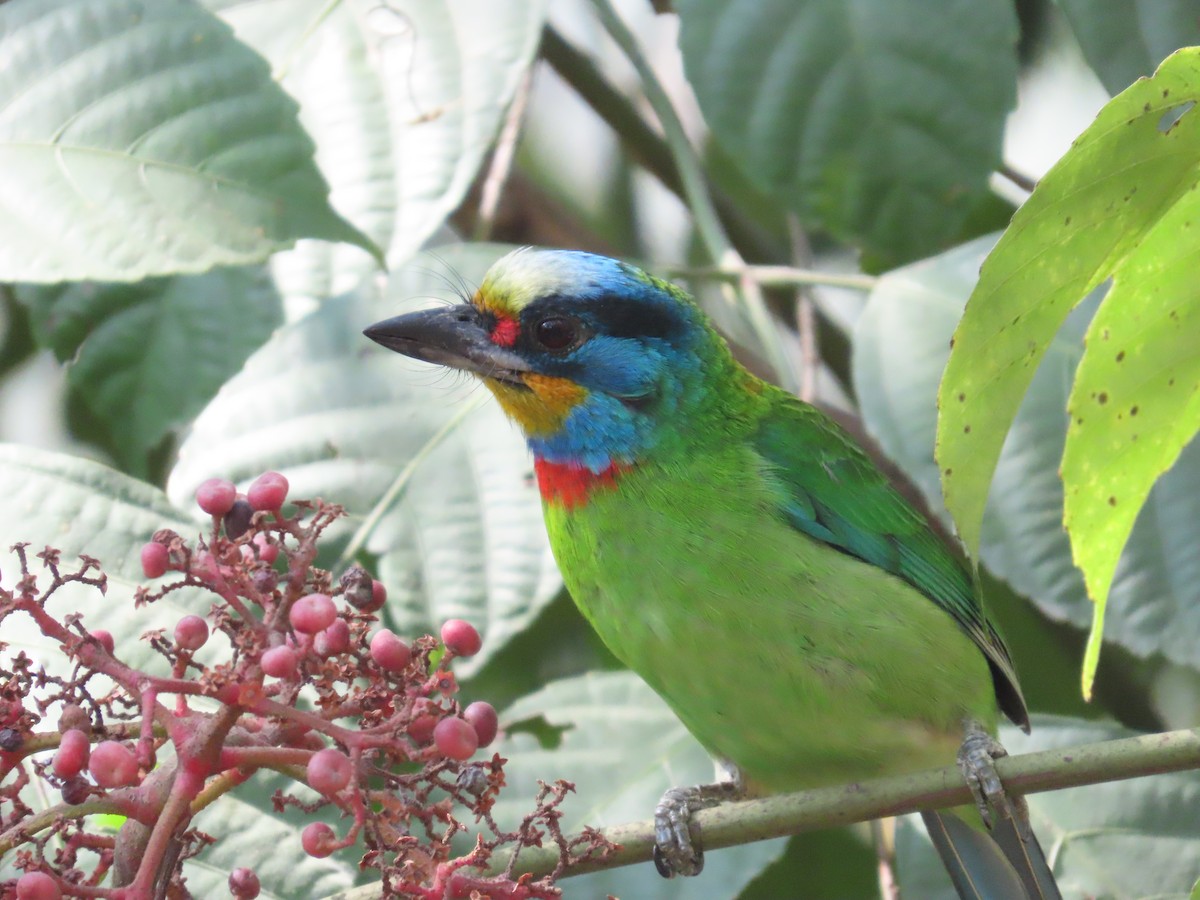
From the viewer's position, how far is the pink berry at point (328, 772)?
1.37 m

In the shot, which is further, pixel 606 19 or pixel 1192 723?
pixel 1192 723

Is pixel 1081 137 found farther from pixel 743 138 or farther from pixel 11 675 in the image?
pixel 743 138

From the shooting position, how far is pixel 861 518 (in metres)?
2.70

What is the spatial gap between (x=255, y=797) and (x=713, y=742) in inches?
35.4

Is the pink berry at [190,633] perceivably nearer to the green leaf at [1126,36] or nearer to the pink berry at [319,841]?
the pink berry at [319,841]

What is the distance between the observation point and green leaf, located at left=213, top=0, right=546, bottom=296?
2707 mm

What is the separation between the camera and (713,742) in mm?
2598

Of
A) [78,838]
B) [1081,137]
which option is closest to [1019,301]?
[1081,137]

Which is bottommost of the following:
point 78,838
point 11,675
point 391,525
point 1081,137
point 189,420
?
point 78,838

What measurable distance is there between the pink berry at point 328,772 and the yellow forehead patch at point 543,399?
1.29 metres

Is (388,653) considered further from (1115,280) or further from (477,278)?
(477,278)

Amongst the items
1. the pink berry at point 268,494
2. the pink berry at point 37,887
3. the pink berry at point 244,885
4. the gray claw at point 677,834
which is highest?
the pink berry at point 268,494

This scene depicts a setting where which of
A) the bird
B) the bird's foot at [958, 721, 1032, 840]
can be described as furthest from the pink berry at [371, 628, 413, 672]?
the bird's foot at [958, 721, 1032, 840]

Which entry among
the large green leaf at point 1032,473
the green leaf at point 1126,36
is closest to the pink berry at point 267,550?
the large green leaf at point 1032,473
